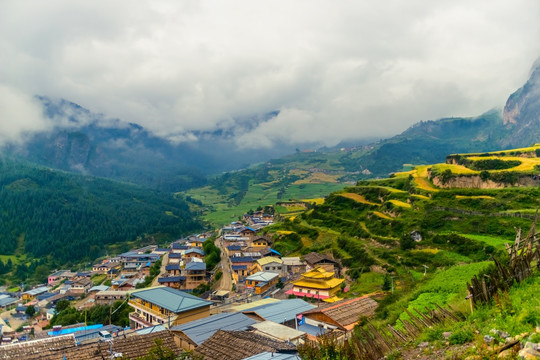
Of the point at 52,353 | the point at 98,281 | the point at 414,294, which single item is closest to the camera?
the point at 52,353

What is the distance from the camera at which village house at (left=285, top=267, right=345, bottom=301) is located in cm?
4175

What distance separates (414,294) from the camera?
77.6 feet

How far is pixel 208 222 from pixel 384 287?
139050mm

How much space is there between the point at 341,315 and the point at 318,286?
15.3 meters

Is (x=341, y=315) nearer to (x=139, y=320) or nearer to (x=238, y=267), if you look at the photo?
(x=139, y=320)

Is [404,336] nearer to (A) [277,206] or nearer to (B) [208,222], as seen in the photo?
(A) [277,206]

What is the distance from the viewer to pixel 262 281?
175 ft

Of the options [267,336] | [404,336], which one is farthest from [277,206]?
[404,336]

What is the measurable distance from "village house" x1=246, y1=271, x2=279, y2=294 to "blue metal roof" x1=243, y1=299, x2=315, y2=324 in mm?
16384

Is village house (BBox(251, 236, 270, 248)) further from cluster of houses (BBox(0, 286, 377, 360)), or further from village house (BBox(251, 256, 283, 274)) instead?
cluster of houses (BBox(0, 286, 377, 360))

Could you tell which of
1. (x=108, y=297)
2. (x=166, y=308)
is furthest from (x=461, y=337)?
(x=108, y=297)

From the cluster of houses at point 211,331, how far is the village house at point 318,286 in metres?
6.47

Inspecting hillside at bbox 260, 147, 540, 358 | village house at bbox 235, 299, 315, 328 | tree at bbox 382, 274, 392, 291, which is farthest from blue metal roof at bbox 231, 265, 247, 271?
tree at bbox 382, 274, 392, 291

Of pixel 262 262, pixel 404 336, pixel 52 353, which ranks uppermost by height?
pixel 404 336
